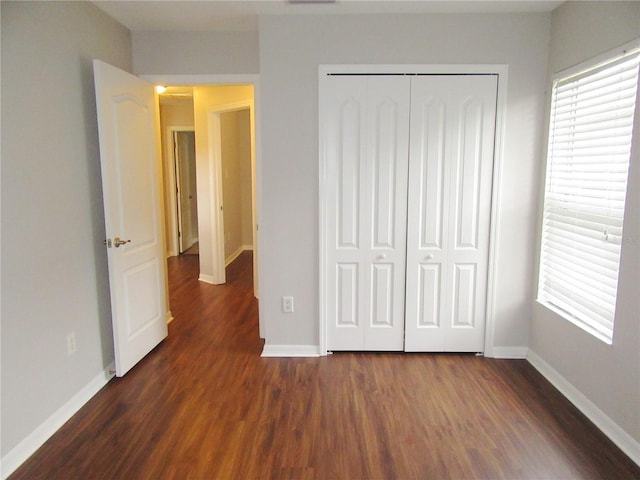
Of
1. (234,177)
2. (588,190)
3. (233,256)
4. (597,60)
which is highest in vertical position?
(597,60)

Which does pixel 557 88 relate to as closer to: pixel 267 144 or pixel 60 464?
pixel 267 144

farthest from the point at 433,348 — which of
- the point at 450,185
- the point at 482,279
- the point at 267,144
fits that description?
the point at 267,144

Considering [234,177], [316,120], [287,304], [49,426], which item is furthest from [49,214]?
[234,177]

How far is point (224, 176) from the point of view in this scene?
570 centimetres

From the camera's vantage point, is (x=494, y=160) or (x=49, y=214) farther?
(x=494, y=160)

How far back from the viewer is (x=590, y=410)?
92.0 inches

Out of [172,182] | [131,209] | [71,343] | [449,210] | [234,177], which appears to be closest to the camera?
[71,343]

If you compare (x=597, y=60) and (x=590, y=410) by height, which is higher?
(x=597, y=60)

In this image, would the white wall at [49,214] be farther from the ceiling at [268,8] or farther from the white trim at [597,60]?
the white trim at [597,60]

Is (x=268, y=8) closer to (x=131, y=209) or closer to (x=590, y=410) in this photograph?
(x=131, y=209)

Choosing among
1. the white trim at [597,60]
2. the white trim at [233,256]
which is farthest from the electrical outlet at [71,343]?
the white trim at [233,256]

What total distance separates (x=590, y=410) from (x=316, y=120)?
2511 millimetres

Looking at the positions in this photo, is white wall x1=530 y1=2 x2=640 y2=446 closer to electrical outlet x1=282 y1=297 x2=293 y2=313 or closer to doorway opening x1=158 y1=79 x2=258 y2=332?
electrical outlet x1=282 y1=297 x2=293 y2=313

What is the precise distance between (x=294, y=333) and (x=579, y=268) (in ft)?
6.56
